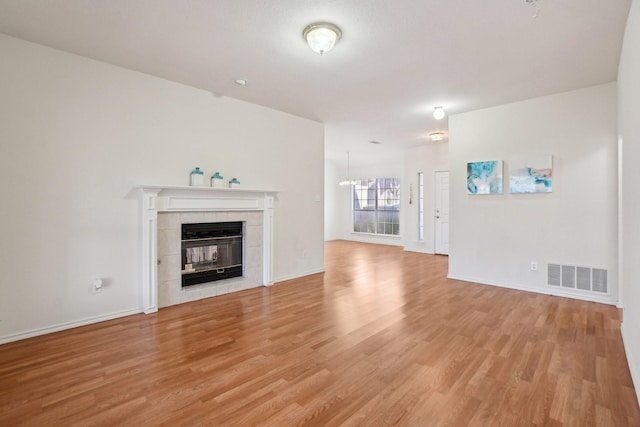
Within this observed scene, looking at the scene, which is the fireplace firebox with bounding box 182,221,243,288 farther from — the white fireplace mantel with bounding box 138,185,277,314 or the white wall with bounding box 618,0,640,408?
the white wall with bounding box 618,0,640,408

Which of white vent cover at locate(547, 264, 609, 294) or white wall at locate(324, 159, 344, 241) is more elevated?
Result: white wall at locate(324, 159, 344, 241)

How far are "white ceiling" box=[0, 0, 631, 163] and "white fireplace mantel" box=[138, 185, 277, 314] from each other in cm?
136

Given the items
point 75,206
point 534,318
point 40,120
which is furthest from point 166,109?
point 534,318

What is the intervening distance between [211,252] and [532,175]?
15.3 feet

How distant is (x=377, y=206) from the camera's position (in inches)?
393

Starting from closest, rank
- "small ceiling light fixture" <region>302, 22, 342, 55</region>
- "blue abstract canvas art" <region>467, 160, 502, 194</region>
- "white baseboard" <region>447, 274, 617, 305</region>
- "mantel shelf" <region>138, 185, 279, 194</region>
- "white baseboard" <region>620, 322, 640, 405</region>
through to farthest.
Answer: "white baseboard" <region>620, 322, 640, 405</region>
"small ceiling light fixture" <region>302, 22, 342, 55</region>
"mantel shelf" <region>138, 185, 279, 194</region>
"white baseboard" <region>447, 274, 617, 305</region>
"blue abstract canvas art" <region>467, 160, 502, 194</region>

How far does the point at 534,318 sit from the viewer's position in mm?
3361

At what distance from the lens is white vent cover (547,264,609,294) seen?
12.7ft

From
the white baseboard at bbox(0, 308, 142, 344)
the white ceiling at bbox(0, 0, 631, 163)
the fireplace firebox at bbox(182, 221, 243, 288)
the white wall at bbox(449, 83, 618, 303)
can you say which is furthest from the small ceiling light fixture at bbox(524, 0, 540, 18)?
the white baseboard at bbox(0, 308, 142, 344)

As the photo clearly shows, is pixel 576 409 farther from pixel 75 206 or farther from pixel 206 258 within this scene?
pixel 75 206

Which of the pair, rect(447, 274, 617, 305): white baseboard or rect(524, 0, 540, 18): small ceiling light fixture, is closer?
rect(524, 0, 540, 18): small ceiling light fixture

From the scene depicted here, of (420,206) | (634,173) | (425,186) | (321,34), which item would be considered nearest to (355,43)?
(321,34)

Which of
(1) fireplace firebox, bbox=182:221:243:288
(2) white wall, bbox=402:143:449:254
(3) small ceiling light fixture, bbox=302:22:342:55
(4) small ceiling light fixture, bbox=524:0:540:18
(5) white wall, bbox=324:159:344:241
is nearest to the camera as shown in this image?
(4) small ceiling light fixture, bbox=524:0:540:18

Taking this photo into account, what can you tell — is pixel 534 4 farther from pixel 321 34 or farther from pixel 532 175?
pixel 532 175
